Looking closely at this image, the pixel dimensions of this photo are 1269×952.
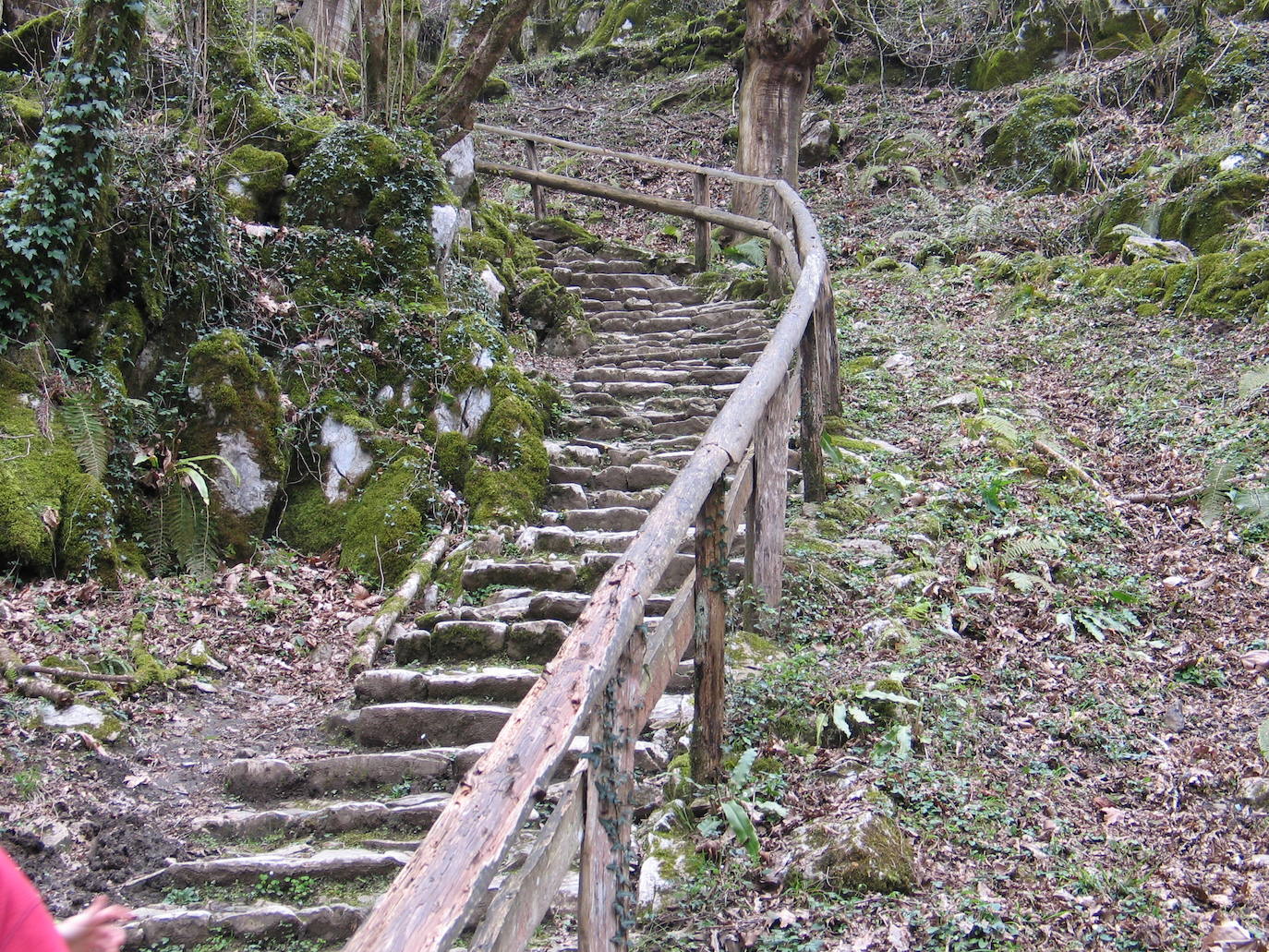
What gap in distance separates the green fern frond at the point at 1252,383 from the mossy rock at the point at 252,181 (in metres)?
7.94

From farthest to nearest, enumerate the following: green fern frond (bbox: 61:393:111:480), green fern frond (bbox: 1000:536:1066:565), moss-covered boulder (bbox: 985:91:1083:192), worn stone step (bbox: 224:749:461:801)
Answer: moss-covered boulder (bbox: 985:91:1083:192)
green fern frond (bbox: 61:393:111:480)
green fern frond (bbox: 1000:536:1066:565)
worn stone step (bbox: 224:749:461:801)

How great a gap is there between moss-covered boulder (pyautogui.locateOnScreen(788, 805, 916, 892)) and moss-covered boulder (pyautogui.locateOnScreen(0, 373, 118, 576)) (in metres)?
4.65

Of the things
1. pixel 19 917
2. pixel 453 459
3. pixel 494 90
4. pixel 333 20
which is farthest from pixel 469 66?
pixel 494 90

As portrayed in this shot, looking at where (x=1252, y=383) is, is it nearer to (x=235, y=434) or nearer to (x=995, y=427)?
(x=995, y=427)

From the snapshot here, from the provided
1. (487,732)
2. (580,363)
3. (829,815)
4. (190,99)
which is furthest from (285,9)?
(829,815)

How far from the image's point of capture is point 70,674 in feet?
14.8

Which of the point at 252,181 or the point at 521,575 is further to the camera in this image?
the point at 252,181

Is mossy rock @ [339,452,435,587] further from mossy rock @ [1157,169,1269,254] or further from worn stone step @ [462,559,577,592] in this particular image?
mossy rock @ [1157,169,1269,254]

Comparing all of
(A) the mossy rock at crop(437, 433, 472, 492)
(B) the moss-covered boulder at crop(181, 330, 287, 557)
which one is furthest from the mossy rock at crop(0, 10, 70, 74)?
(A) the mossy rock at crop(437, 433, 472, 492)

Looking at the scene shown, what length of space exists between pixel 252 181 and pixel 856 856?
7.42 meters

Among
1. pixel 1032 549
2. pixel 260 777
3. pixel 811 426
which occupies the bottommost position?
pixel 260 777

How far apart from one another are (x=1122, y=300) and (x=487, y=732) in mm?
7721

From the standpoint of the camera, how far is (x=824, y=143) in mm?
14898

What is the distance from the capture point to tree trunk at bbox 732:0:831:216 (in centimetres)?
1051
